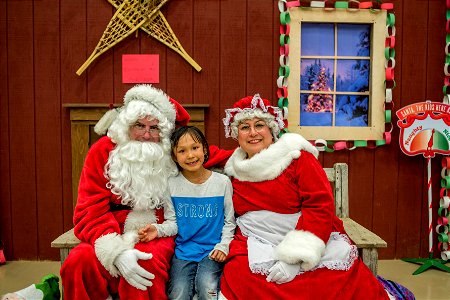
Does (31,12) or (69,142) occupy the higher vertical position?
(31,12)

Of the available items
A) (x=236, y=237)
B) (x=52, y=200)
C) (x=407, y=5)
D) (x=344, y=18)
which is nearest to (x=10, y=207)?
(x=52, y=200)

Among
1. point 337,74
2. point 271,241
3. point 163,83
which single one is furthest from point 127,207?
point 337,74

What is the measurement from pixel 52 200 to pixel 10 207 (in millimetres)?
352

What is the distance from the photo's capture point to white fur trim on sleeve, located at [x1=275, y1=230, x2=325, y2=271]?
5.40 feet

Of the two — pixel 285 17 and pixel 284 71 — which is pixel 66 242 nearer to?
pixel 284 71

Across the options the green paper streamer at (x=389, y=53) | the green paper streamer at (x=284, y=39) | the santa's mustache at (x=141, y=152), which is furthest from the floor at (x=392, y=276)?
the green paper streamer at (x=284, y=39)

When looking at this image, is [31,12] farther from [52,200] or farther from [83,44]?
[52,200]

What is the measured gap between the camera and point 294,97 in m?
3.23

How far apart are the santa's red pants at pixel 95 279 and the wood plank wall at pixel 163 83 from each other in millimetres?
1657

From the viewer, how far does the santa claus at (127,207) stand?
1.67 metres

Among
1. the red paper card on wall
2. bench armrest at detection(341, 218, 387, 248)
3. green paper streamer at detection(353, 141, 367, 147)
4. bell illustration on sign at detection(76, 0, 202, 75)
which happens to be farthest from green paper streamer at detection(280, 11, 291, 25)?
bench armrest at detection(341, 218, 387, 248)

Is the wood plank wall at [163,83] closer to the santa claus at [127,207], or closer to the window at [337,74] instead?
the window at [337,74]

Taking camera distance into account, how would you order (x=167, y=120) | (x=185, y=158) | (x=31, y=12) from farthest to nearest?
(x=31, y=12) → (x=167, y=120) → (x=185, y=158)

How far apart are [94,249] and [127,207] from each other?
32cm
